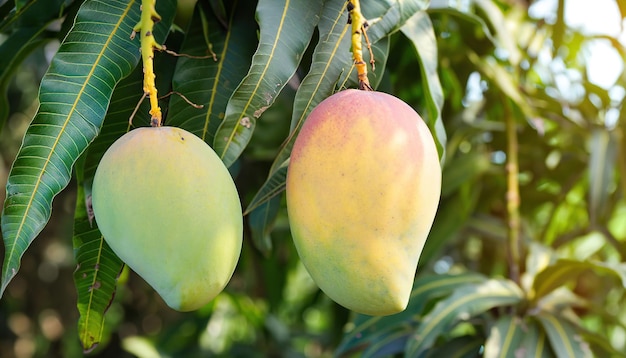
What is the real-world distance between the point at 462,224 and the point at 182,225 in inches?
32.5

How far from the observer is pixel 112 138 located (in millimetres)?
673

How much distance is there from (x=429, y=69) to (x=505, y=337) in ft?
1.40

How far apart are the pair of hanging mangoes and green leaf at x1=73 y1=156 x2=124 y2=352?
0.14 meters

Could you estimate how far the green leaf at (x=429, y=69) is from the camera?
66 cm

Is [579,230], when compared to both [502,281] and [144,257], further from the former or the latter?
[144,257]

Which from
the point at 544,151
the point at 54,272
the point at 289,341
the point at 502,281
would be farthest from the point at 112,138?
the point at 54,272

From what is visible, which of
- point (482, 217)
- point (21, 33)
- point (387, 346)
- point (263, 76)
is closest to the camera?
point (263, 76)

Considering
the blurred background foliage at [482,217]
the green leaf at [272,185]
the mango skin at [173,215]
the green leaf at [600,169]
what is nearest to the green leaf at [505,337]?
the blurred background foliage at [482,217]

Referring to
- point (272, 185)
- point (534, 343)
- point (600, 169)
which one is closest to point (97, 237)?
point (272, 185)

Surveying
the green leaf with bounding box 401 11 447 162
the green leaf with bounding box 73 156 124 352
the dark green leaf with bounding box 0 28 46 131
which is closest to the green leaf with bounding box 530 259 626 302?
the green leaf with bounding box 401 11 447 162

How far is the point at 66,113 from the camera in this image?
56 centimetres

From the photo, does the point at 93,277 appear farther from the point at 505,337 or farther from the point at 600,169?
the point at 600,169

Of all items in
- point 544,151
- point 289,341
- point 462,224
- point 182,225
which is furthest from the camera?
point 289,341

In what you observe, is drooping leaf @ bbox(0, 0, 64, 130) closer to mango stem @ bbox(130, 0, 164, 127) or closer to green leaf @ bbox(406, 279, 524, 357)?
mango stem @ bbox(130, 0, 164, 127)
